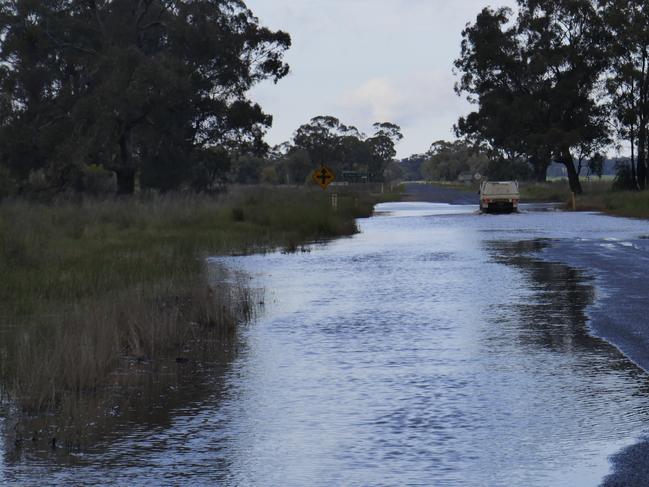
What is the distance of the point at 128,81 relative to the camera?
2210 inches

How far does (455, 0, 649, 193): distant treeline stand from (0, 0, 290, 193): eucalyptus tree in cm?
2241

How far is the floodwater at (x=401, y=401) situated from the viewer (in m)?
7.04

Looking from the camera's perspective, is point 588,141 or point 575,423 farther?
point 588,141

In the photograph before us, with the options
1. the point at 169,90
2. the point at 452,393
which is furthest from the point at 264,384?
the point at 169,90

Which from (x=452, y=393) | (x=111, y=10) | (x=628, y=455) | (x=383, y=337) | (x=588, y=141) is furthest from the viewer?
(x=588, y=141)

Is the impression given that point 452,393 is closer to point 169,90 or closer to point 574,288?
point 574,288

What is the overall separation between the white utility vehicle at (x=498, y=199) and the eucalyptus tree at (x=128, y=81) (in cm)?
1638

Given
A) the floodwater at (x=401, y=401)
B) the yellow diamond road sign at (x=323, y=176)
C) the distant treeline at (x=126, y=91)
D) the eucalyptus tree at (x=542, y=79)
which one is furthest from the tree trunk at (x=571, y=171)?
the floodwater at (x=401, y=401)

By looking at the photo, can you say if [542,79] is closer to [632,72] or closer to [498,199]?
[632,72]

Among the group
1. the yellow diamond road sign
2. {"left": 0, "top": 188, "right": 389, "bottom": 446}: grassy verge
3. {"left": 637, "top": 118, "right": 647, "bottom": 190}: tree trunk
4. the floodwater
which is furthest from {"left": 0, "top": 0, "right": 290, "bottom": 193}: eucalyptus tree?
the floodwater

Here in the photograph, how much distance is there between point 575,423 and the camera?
27.1 feet

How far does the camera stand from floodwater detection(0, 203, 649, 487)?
704 centimetres

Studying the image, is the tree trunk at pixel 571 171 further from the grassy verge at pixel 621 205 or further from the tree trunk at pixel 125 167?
the tree trunk at pixel 125 167

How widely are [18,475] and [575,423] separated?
3951 mm
